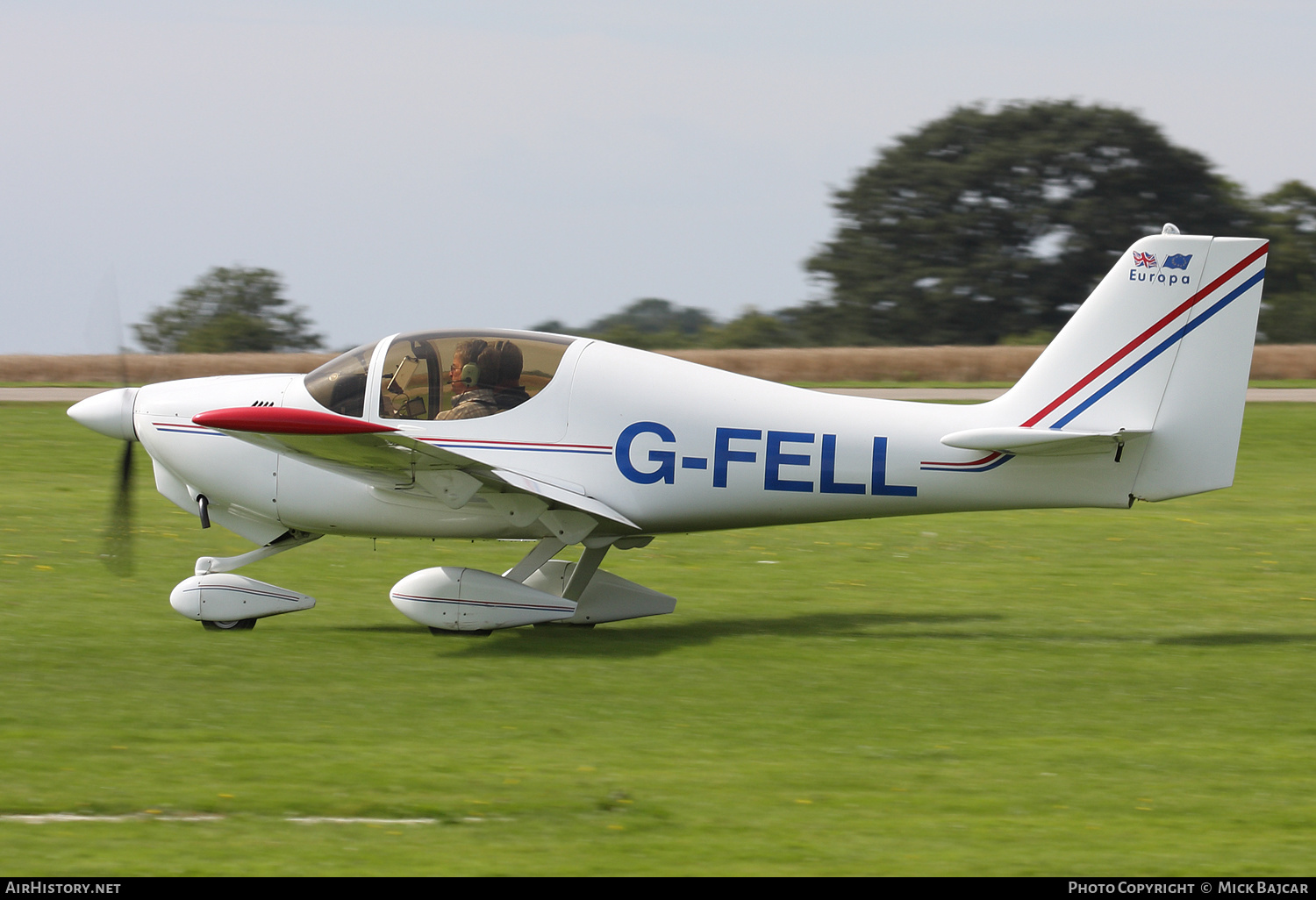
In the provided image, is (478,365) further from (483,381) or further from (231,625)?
(231,625)

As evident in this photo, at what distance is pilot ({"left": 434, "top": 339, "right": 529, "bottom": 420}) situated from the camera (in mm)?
9836

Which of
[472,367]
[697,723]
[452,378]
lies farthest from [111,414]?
[697,723]

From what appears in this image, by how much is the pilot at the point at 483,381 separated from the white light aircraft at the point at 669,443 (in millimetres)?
14

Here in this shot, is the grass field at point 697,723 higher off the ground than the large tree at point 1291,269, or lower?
lower

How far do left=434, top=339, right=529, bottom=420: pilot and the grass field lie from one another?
65.0 inches

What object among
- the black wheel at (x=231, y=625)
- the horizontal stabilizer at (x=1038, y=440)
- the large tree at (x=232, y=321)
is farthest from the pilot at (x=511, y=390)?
the large tree at (x=232, y=321)

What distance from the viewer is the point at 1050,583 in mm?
12062

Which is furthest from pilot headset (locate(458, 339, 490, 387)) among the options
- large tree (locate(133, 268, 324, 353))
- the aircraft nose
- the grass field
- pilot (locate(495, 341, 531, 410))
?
large tree (locate(133, 268, 324, 353))

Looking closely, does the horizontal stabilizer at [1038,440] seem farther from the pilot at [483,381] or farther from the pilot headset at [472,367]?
the pilot headset at [472,367]

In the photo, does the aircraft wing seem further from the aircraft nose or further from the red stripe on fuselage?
the aircraft nose

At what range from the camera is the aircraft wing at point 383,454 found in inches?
336

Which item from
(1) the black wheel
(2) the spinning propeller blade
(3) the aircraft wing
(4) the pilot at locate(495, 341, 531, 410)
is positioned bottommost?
(1) the black wheel

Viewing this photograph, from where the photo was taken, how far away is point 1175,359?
9398 mm

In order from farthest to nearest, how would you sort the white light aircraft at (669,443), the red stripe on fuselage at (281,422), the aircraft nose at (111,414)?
the aircraft nose at (111,414), the white light aircraft at (669,443), the red stripe on fuselage at (281,422)
